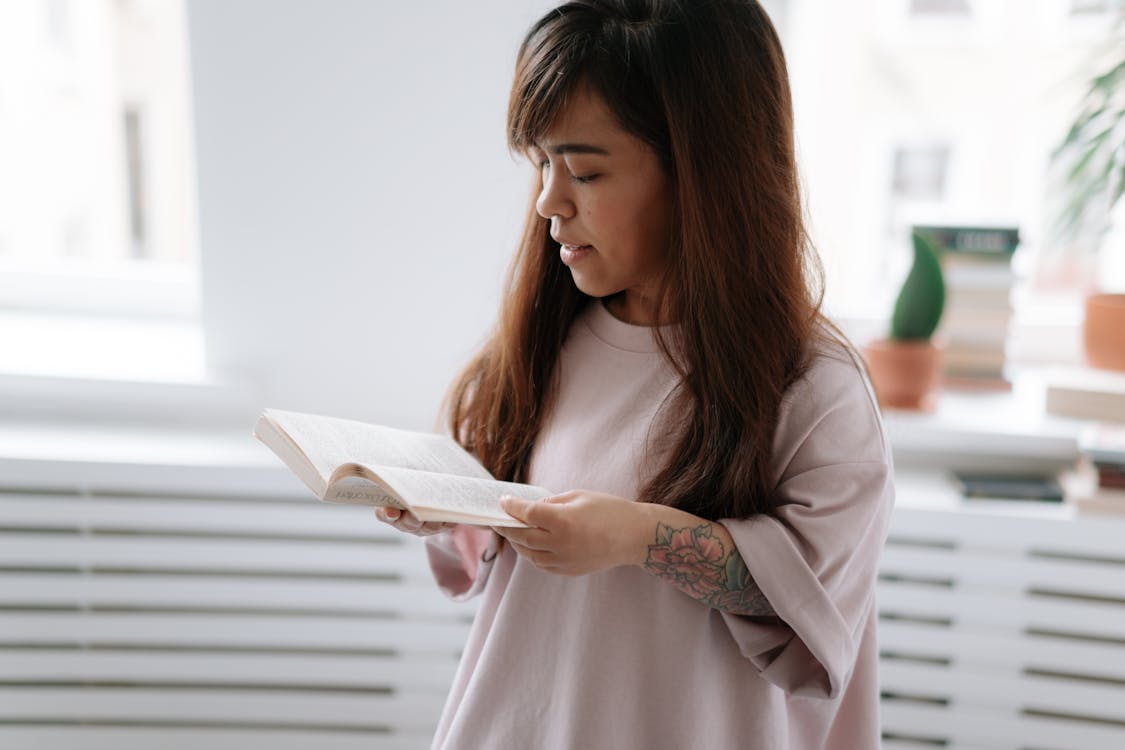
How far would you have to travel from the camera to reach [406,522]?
986 mm

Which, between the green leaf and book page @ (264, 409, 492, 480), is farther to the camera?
the green leaf

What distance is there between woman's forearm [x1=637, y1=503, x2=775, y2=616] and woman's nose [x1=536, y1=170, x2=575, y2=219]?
284mm

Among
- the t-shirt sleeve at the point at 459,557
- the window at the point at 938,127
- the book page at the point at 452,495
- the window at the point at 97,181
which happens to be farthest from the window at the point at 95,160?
the book page at the point at 452,495

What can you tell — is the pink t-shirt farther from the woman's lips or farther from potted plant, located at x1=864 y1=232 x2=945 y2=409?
potted plant, located at x1=864 y1=232 x2=945 y2=409

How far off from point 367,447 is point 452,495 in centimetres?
14

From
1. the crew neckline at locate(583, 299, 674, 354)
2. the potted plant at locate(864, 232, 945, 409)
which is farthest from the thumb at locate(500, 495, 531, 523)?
the potted plant at locate(864, 232, 945, 409)

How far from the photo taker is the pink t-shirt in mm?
866

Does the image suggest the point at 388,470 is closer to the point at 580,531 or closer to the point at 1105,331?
the point at 580,531

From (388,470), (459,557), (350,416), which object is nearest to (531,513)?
(388,470)

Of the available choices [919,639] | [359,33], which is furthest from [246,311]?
[919,639]

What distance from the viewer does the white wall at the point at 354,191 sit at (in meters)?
1.55

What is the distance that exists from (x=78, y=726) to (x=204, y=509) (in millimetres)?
460

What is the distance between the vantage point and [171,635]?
5.31ft

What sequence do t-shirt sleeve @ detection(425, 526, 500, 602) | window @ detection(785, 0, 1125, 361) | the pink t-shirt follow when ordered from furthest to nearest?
window @ detection(785, 0, 1125, 361) < t-shirt sleeve @ detection(425, 526, 500, 602) < the pink t-shirt
